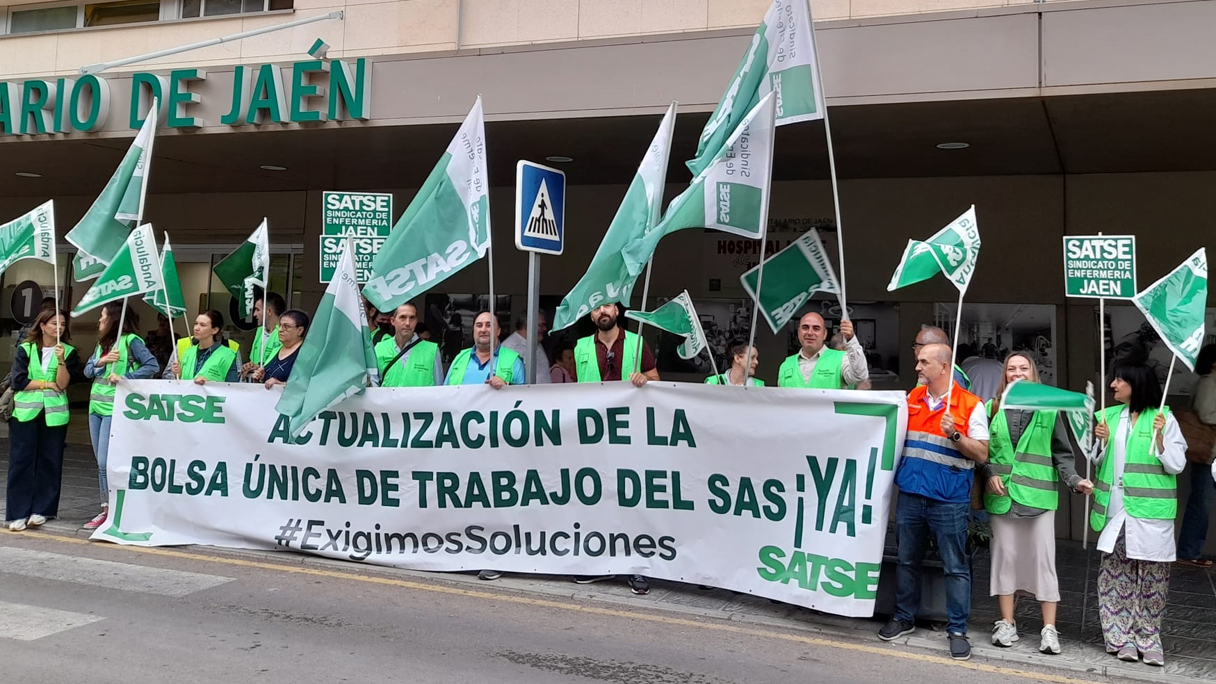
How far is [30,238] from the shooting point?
8.49 m

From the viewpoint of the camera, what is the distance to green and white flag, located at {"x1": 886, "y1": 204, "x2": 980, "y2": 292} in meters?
6.15

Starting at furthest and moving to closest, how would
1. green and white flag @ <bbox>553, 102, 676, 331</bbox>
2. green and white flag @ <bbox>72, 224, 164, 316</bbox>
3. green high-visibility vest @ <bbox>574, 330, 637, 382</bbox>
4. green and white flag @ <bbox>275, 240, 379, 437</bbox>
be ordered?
1. green and white flag @ <bbox>72, 224, 164, 316</bbox>
2. green high-visibility vest @ <bbox>574, 330, 637, 382</bbox>
3. green and white flag @ <bbox>275, 240, 379, 437</bbox>
4. green and white flag @ <bbox>553, 102, 676, 331</bbox>

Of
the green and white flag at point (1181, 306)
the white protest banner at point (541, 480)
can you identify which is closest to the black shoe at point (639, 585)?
the white protest banner at point (541, 480)

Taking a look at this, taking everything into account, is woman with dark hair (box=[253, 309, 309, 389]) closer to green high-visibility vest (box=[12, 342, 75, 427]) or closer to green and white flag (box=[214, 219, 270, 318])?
green and white flag (box=[214, 219, 270, 318])

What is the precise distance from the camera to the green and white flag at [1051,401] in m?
5.52

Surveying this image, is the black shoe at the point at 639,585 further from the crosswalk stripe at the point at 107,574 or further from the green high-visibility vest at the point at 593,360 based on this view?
the crosswalk stripe at the point at 107,574

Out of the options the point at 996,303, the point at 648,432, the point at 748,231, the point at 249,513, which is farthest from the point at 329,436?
the point at 996,303

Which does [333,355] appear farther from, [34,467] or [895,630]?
[895,630]

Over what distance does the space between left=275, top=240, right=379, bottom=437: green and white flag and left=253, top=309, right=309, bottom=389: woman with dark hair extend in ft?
1.69

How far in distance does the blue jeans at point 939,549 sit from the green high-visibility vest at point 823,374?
3.28ft

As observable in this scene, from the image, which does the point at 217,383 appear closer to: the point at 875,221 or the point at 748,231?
the point at 748,231

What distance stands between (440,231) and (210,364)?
264 cm

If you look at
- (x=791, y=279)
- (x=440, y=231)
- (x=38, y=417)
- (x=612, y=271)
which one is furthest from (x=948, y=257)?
(x=38, y=417)

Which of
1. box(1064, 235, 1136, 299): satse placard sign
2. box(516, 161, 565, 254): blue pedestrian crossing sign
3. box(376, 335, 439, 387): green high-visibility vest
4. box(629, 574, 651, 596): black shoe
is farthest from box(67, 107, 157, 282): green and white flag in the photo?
box(1064, 235, 1136, 299): satse placard sign
